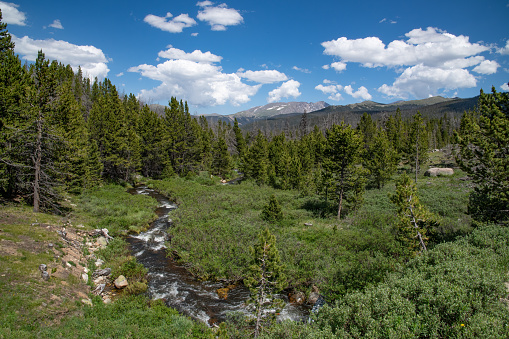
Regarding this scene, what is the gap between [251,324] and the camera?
12414 millimetres

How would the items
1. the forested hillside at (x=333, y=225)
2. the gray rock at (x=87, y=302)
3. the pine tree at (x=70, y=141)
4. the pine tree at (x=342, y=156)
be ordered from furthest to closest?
1. the pine tree at (x=342, y=156)
2. the pine tree at (x=70, y=141)
3. the gray rock at (x=87, y=302)
4. the forested hillside at (x=333, y=225)

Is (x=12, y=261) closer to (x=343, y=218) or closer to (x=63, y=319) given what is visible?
(x=63, y=319)

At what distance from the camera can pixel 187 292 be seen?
15703 mm

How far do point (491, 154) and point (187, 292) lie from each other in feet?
65.7

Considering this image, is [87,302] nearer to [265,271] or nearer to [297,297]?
[265,271]

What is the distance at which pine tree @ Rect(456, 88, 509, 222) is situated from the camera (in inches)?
592

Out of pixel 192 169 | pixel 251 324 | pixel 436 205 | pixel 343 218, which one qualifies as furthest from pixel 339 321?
pixel 192 169

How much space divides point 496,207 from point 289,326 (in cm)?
1566

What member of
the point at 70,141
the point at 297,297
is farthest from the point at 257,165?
the point at 297,297

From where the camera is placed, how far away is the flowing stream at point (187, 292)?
13.9 m

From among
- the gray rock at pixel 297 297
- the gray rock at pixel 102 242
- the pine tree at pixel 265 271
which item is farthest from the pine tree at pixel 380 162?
the gray rock at pixel 102 242

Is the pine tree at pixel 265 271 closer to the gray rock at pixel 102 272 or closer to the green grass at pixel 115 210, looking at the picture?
the gray rock at pixel 102 272

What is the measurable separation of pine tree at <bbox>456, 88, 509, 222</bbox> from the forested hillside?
0.25ft

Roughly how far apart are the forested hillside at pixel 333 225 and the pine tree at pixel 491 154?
0.08 metres
